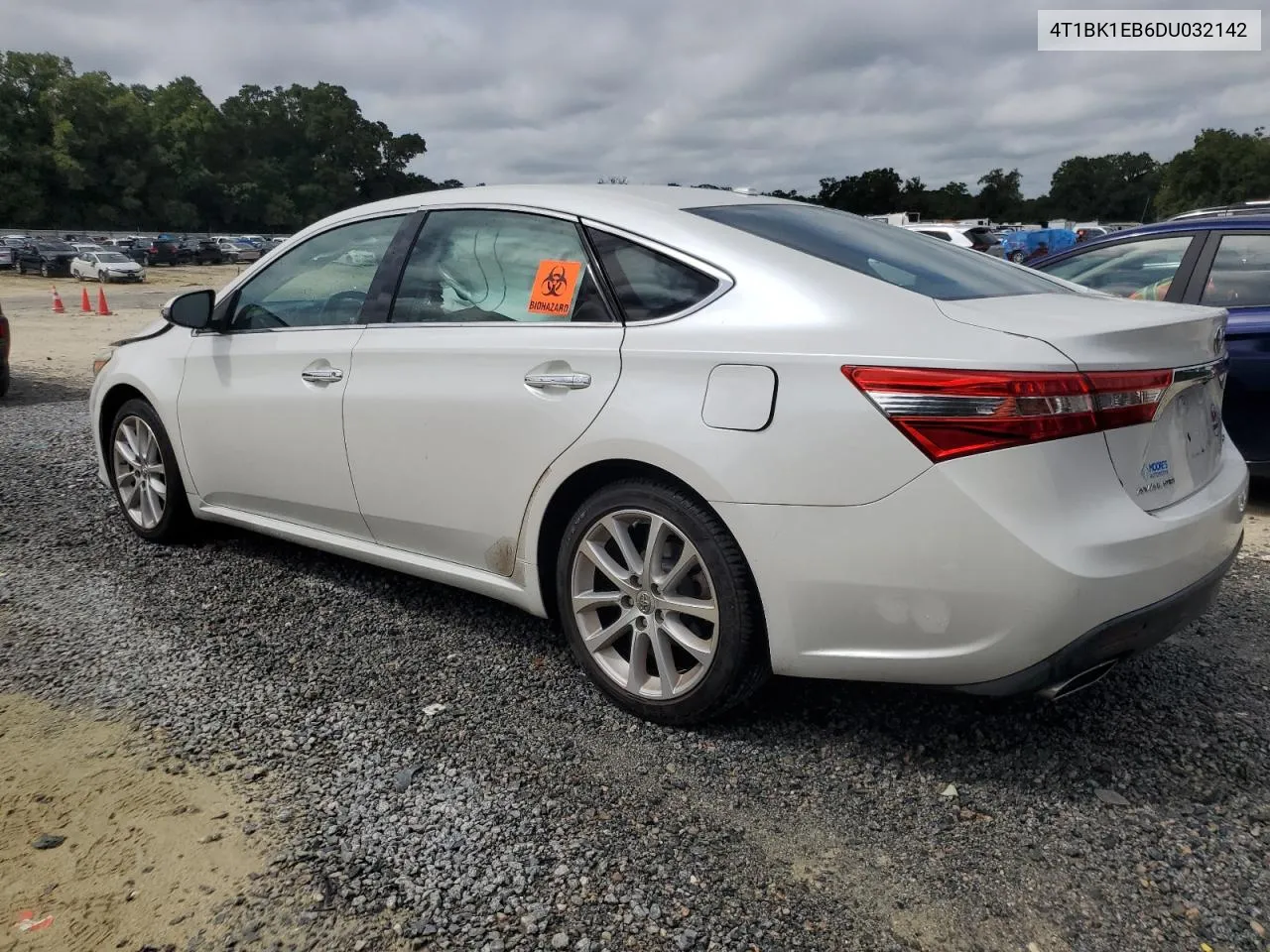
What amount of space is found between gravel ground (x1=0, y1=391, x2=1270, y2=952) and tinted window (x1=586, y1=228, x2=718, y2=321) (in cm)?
125

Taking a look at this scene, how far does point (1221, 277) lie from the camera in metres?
5.39

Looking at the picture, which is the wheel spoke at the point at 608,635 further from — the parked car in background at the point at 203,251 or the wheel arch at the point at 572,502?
the parked car in background at the point at 203,251

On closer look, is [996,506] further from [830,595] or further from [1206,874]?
[1206,874]

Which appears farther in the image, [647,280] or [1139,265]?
[1139,265]

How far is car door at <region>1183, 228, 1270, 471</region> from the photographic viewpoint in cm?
502

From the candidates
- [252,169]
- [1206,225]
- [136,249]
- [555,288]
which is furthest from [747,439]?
[252,169]

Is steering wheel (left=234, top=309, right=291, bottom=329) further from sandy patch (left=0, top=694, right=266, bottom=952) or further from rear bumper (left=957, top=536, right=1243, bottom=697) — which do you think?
rear bumper (left=957, top=536, right=1243, bottom=697)

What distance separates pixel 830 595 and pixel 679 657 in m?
0.62

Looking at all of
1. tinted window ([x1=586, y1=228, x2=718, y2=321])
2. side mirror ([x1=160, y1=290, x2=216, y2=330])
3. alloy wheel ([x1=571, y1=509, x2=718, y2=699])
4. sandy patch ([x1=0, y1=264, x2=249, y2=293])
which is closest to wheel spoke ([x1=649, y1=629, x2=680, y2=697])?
alloy wheel ([x1=571, y1=509, x2=718, y2=699])

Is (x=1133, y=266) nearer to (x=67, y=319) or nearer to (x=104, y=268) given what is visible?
(x=67, y=319)

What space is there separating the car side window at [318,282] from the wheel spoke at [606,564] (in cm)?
140

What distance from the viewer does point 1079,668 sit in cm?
245

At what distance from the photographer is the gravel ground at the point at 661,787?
2.20m

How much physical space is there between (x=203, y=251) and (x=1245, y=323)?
62464 mm
